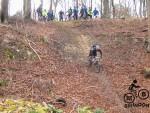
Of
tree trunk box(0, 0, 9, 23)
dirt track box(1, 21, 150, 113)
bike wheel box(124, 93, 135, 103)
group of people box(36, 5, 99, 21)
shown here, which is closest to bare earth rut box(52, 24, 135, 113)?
dirt track box(1, 21, 150, 113)

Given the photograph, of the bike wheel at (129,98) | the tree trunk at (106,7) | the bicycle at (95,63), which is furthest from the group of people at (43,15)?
the bike wheel at (129,98)

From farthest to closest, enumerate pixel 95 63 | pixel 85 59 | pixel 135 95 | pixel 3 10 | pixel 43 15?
pixel 43 15 < pixel 3 10 < pixel 85 59 < pixel 95 63 < pixel 135 95

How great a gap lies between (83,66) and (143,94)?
421 centimetres

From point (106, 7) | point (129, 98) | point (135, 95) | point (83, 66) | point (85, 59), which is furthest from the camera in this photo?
point (106, 7)

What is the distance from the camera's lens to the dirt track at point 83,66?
14.2m

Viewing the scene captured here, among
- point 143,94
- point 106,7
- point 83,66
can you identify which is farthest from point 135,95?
point 106,7

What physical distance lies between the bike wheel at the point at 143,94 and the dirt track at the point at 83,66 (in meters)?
0.67

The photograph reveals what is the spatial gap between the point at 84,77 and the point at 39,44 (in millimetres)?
4553

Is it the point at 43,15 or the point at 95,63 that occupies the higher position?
the point at 43,15

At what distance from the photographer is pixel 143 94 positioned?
15242 millimetres

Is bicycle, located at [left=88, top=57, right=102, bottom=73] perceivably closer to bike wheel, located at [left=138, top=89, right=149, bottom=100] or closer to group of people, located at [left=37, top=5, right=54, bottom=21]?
bike wheel, located at [left=138, top=89, right=149, bottom=100]

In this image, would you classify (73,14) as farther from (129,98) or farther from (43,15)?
(129,98)

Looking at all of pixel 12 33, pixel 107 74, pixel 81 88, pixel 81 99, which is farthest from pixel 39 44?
pixel 81 99

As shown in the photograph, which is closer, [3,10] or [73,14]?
[3,10]
